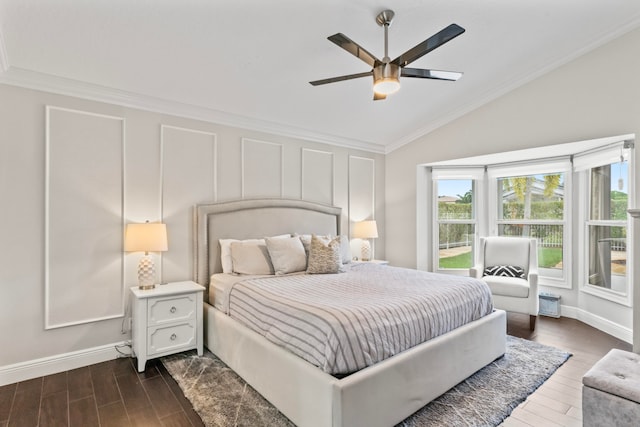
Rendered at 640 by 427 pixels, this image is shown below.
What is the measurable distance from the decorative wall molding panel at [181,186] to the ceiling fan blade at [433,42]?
231 cm

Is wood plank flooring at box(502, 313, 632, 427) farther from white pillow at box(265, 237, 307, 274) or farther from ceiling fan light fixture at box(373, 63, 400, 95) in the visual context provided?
ceiling fan light fixture at box(373, 63, 400, 95)

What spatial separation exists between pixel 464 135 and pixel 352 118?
5.15 ft

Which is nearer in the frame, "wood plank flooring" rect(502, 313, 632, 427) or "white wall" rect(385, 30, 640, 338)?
"wood plank flooring" rect(502, 313, 632, 427)

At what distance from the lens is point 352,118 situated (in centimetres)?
445

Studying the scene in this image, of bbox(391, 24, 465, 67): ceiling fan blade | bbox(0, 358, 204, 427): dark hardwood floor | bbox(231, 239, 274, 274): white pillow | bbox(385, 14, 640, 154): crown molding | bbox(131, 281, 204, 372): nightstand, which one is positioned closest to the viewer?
bbox(391, 24, 465, 67): ceiling fan blade

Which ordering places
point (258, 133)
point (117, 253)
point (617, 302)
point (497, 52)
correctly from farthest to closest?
point (258, 133), point (617, 302), point (497, 52), point (117, 253)

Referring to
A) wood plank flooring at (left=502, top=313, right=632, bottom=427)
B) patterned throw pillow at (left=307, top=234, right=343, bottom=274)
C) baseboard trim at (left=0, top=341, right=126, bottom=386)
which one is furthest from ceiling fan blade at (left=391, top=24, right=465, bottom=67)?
baseboard trim at (left=0, top=341, right=126, bottom=386)

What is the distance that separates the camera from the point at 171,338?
3.00 m

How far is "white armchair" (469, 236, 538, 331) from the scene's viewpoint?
12.9 ft

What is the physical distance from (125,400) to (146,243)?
49.0 inches

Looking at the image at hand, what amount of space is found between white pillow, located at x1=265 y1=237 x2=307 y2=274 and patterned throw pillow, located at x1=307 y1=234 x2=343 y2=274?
10 centimetres

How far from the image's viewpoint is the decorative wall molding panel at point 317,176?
461 centimetres

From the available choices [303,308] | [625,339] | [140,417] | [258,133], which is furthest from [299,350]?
[625,339]

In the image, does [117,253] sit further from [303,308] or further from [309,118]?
[309,118]
